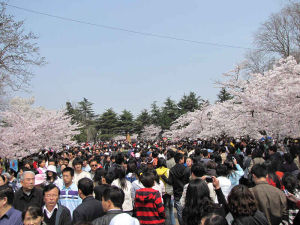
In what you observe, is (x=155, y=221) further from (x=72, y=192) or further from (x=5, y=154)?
(x=5, y=154)

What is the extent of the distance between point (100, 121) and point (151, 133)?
40.9 ft

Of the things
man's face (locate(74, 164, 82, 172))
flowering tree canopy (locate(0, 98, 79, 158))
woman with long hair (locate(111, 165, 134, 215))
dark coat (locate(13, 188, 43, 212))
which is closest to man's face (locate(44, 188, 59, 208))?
dark coat (locate(13, 188, 43, 212))

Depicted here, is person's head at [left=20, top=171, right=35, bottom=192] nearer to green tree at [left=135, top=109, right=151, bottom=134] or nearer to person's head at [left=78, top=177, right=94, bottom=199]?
person's head at [left=78, top=177, right=94, bottom=199]

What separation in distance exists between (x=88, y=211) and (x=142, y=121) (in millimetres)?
54285

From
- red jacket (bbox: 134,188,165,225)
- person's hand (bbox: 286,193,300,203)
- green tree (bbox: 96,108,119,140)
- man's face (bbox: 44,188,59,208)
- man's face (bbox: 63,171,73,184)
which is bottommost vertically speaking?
red jacket (bbox: 134,188,165,225)

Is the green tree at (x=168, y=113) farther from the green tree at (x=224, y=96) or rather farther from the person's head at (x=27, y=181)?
the person's head at (x=27, y=181)

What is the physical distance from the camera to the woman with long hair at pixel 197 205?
130 inches

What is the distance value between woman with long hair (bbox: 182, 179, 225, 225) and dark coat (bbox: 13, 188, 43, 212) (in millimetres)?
2512

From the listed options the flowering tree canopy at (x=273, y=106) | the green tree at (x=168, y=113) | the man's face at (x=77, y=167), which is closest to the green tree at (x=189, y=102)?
the green tree at (x=168, y=113)

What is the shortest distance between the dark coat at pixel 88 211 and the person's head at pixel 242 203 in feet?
5.83

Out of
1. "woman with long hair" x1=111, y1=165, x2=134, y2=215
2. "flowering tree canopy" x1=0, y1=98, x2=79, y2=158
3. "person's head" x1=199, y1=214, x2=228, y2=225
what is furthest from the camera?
"flowering tree canopy" x1=0, y1=98, x2=79, y2=158

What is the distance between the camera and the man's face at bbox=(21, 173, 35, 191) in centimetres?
437

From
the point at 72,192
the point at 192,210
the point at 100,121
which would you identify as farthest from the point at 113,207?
the point at 100,121

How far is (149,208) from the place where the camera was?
4129 mm
